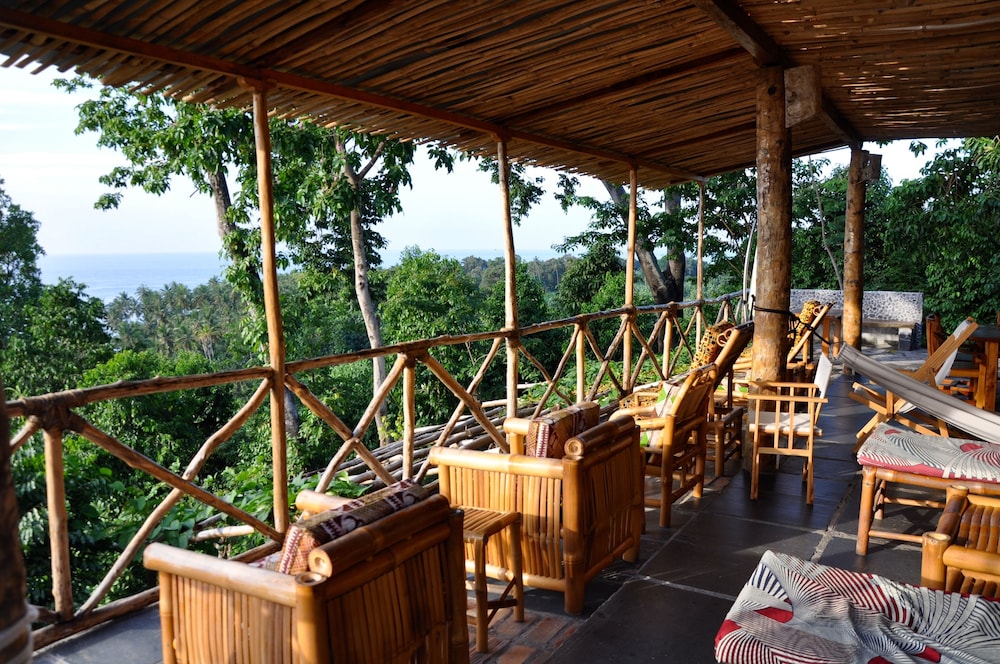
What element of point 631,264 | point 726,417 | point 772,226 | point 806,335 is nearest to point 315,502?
point 726,417

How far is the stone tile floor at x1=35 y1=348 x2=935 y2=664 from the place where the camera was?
8.31 ft

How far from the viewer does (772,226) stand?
448 cm

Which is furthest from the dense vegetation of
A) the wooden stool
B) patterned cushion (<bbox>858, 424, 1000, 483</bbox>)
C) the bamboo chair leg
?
the bamboo chair leg

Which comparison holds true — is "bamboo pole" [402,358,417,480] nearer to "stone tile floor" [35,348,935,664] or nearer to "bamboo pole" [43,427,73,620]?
"stone tile floor" [35,348,935,664]

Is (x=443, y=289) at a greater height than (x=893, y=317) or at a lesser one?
greater

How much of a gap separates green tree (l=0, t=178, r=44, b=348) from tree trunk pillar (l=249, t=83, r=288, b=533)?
19276mm

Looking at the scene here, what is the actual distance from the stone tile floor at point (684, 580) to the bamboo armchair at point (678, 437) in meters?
0.13

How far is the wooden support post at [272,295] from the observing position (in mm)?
3201

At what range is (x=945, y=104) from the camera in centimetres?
586

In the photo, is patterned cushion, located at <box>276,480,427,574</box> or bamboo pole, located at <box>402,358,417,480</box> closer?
patterned cushion, located at <box>276,480,427,574</box>

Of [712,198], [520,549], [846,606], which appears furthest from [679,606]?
[712,198]

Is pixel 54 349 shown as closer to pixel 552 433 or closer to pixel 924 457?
pixel 552 433

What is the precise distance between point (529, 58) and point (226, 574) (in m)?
3.01

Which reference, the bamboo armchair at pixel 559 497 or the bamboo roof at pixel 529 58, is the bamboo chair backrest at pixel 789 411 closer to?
the bamboo armchair at pixel 559 497
